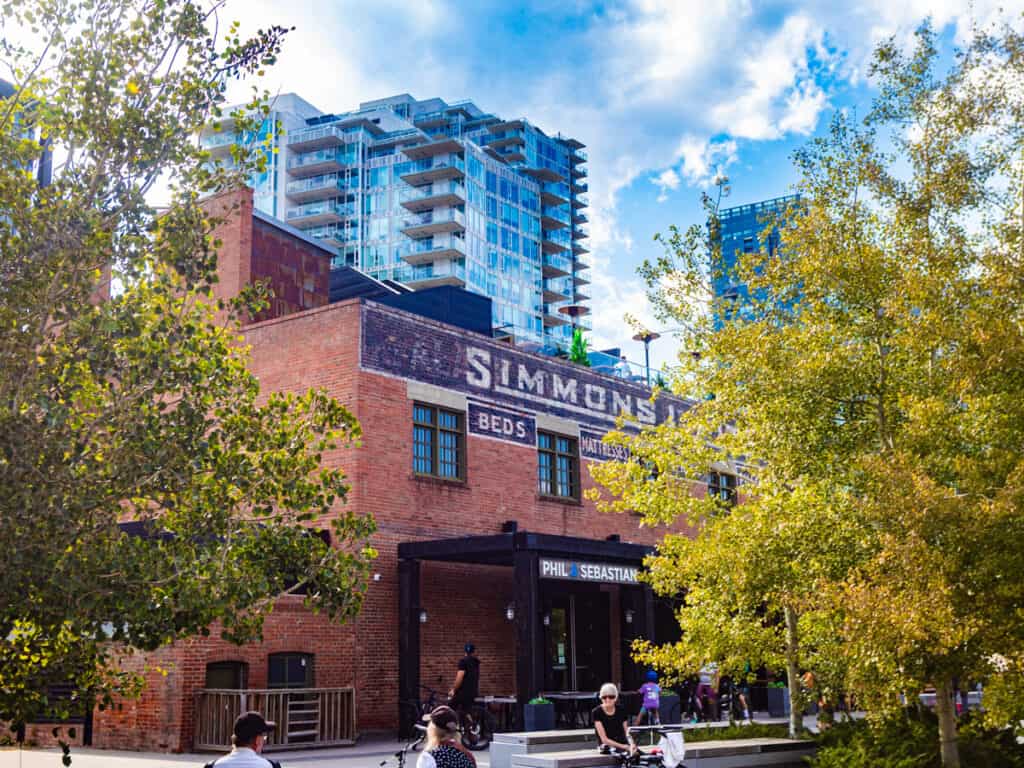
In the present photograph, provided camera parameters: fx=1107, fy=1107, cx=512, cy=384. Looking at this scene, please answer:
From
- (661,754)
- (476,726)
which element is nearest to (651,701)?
(476,726)

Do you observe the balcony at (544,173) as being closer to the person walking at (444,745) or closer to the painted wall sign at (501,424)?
the painted wall sign at (501,424)

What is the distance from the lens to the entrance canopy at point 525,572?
2152cm

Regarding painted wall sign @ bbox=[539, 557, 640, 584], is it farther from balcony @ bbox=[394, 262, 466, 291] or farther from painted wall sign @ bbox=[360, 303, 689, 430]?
balcony @ bbox=[394, 262, 466, 291]

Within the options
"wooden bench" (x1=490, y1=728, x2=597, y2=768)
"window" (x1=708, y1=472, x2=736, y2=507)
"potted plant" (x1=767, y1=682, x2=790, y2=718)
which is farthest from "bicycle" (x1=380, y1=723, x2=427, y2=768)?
"window" (x1=708, y1=472, x2=736, y2=507)

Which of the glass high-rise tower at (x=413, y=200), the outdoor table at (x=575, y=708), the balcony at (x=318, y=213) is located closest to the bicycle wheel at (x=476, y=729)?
the outdoor table at (x=575, y=708)

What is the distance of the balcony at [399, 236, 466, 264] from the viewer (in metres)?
108

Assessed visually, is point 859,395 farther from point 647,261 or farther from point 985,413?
point 647,261

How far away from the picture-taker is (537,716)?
67.6 ft

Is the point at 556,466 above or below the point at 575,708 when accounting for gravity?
above

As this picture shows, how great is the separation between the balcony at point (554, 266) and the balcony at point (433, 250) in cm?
1964

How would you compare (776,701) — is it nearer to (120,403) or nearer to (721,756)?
(721,756)

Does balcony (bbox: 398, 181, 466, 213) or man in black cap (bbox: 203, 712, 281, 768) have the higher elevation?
balcony (bbox: 398, 181, 466, 213)

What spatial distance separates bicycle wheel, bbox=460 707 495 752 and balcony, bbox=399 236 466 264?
87.2 meters

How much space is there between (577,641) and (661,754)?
15684mm
